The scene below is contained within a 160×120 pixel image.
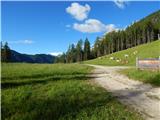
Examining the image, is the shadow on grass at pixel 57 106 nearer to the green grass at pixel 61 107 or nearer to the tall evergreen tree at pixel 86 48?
the green grass at pixel 61 107

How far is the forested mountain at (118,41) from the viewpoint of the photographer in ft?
430

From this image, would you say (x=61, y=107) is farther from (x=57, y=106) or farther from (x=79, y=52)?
(x=79, y=52)

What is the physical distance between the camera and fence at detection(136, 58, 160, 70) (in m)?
26.8

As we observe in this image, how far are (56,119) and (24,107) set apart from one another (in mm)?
2318

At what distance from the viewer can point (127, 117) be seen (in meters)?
9.69

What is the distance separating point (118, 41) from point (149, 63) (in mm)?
112711

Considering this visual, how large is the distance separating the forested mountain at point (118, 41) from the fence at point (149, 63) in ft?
337

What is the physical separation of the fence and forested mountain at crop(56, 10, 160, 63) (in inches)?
4044

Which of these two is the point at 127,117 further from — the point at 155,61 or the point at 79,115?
the point at 155,61

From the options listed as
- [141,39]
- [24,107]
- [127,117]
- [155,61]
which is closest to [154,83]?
[155,61]

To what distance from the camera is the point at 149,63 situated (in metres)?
28.0

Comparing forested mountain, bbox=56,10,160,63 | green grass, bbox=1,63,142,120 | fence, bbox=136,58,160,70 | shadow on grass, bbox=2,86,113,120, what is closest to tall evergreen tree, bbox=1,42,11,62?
forested mountain, bbox=56,10,160,63

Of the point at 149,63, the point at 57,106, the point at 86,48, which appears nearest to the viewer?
the point at 57,106

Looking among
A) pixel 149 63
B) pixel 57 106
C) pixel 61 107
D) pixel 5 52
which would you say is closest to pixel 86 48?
pixel 5 52
